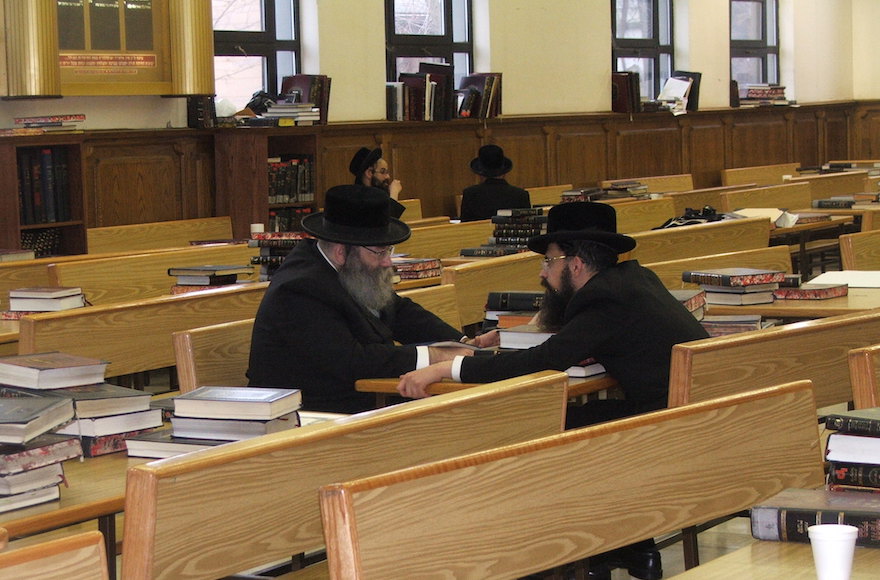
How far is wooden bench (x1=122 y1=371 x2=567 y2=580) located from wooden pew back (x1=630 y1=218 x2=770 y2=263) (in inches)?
146

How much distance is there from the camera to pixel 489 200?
30.4 ft

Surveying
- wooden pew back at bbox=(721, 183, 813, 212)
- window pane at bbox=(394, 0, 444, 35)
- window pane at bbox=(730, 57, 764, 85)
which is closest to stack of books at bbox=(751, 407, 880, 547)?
wooden pew back at bbox=(721, 183, 813, 212)

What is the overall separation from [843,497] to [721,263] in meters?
3.67

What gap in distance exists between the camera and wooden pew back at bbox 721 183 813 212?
30.9 ft

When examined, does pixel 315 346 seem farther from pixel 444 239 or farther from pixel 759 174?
pixel 759 174

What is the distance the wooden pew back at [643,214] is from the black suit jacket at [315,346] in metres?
5.11

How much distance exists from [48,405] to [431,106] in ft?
27.9

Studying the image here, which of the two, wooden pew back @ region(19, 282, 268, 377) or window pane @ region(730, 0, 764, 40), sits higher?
window pane @ region(730, 0, 764, 40)

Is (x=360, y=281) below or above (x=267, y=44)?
below

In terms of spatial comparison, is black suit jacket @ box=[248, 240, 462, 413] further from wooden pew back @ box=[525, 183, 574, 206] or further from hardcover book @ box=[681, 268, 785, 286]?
wooden pew back @ box=[525, 183, 574, 206]

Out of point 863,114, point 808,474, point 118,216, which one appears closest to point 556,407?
point 808,474

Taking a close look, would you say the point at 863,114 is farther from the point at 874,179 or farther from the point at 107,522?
the point at 107,522

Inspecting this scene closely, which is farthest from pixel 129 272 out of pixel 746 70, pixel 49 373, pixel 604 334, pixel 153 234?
pixel 746 70

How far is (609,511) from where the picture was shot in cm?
225
